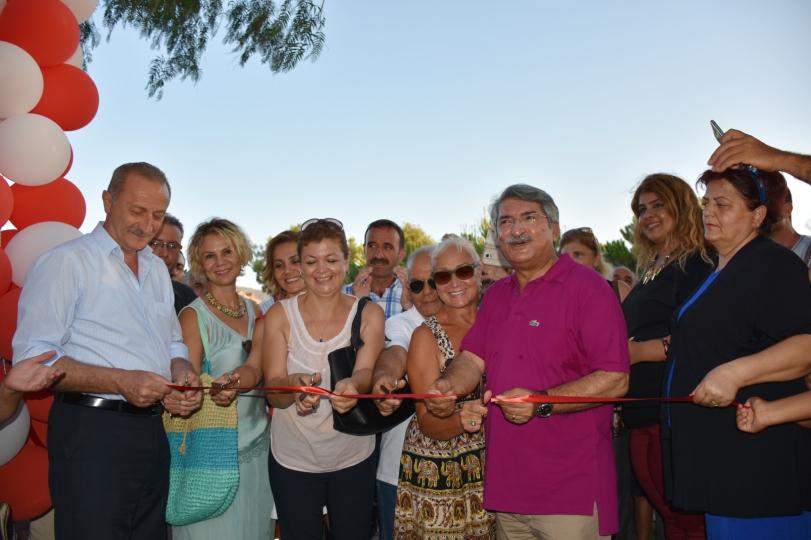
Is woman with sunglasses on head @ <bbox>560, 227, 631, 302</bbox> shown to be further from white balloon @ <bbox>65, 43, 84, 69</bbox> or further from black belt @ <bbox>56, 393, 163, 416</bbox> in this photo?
white balloon @ <bbox>65, 43, 84, 69</bbox>

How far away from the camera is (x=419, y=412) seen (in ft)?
12.3

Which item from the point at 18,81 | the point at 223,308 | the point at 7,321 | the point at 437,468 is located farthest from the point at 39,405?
the point at 437,468

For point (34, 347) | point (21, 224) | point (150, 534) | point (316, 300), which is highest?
point (21, 224)

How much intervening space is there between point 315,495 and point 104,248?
185 centimetres

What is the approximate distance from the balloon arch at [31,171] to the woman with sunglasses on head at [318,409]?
2.28 m

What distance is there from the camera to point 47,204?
5512 millimetres

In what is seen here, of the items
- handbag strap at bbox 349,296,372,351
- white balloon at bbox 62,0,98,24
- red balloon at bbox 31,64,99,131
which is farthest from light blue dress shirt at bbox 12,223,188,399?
white balloon at bbox 62,0,98,24

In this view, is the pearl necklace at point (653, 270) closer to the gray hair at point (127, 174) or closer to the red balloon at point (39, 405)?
the gray hair at point (127, 174)

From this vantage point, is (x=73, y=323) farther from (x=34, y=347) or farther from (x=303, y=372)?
(x=303, y=372)

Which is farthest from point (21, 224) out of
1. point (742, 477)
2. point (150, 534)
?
point (742, 477)

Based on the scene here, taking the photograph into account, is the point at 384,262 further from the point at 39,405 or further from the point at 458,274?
the point at 39,405

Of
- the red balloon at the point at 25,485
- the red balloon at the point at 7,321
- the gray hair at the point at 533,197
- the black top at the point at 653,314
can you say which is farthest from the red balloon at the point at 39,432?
the black top at the point at 653,314

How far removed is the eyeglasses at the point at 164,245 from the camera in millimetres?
5777

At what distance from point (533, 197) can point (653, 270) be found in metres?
1.43
